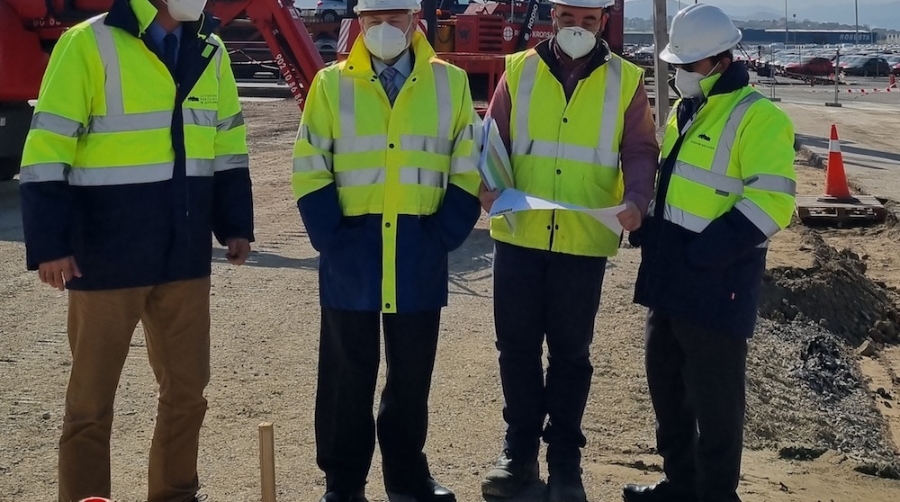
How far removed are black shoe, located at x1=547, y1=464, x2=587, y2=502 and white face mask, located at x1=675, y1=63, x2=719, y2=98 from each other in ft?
5.40

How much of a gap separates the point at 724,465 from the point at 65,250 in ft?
8.78

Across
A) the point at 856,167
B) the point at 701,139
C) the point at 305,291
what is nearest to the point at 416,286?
the point at 701,139

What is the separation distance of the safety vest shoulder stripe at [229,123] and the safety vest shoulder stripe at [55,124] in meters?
0.62

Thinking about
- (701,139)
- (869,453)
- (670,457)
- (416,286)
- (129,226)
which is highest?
(701,139)

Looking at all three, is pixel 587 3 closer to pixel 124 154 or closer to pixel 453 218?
pixel 453 218

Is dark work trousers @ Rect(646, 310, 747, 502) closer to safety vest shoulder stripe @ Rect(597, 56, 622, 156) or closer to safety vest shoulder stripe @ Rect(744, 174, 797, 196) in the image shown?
safety vest shoulder stripe @ Rect(744, 174, 797, 196)

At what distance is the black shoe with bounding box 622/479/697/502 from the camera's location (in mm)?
4746

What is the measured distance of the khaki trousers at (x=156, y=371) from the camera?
13.1 ft

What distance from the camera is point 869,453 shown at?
6387 mm

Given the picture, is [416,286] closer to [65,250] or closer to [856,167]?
[65,250]

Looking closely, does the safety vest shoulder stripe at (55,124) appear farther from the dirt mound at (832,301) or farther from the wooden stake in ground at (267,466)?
the dirt mound at (832,301)

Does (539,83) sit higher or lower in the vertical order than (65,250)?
higher

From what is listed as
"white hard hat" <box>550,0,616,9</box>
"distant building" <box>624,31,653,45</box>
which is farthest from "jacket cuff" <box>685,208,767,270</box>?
"distant building" <box>624,31,653,45</box>

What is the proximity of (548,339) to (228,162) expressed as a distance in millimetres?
1546
